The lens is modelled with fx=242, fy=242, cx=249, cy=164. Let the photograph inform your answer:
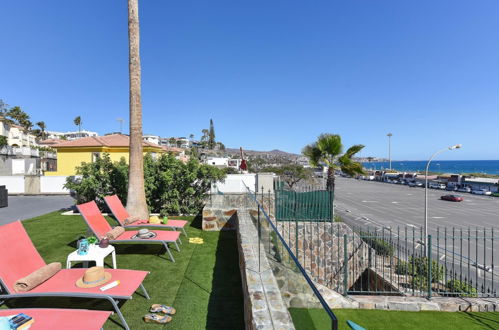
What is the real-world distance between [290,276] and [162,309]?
80.6 inches

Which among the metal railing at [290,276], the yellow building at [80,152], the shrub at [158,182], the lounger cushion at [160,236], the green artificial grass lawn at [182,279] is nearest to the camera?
the metal railing at [290,276]

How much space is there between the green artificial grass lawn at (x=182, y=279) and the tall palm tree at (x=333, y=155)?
322 inches

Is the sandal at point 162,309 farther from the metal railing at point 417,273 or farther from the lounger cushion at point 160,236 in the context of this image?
the metal railing at point 417,273

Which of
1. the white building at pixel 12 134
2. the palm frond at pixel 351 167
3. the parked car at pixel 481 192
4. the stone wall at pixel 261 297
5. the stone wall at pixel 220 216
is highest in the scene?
the white building at pixel 12 134

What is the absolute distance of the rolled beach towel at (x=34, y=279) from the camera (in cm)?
304

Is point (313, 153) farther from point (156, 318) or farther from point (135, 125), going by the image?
point (156, 318)

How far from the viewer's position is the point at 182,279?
446 cm

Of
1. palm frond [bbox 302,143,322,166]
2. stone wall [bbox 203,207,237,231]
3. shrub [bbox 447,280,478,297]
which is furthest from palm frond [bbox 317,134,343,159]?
shrub [bbox 447,280,478,297]

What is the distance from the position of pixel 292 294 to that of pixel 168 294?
2532 mm

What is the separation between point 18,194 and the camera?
659 inches

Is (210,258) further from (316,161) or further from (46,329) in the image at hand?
(316,161)

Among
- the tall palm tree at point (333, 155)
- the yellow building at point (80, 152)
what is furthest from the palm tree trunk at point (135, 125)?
the yellow building at point (80, 152)

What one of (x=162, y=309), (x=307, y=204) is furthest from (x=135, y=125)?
(x=307, y=204)

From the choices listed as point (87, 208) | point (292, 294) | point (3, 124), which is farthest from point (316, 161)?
point (3, 124)
